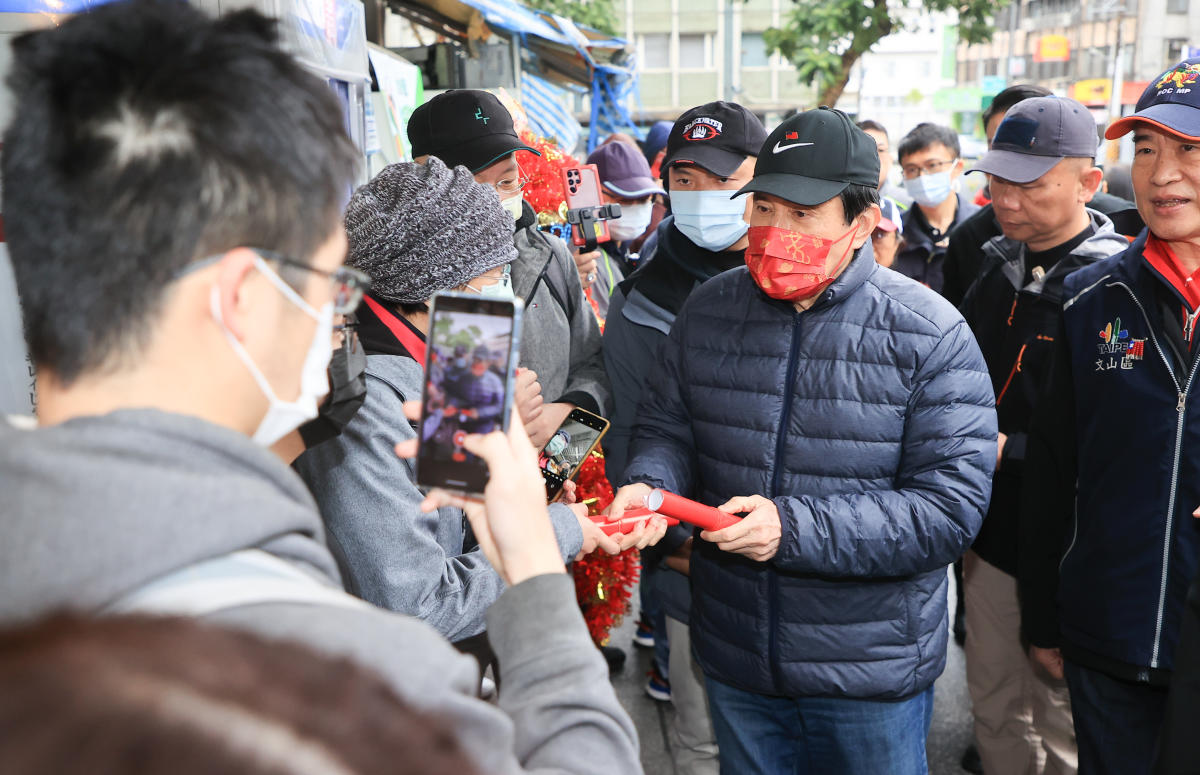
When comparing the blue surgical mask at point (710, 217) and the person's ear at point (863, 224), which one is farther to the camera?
the blue surgical mask at point (710, 217)

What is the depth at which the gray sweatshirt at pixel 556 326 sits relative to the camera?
323 cm

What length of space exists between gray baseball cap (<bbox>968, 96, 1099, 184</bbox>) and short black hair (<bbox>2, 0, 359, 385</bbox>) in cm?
327

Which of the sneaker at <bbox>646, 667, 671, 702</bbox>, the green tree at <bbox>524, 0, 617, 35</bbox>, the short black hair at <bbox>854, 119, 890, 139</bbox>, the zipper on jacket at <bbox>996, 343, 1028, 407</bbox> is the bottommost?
the sneaker at <bbox>646, 667, 671, 702</bbox>

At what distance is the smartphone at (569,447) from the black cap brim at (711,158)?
119 cm

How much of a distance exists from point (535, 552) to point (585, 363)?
231 cm

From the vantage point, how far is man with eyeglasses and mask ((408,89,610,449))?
3.25 meters

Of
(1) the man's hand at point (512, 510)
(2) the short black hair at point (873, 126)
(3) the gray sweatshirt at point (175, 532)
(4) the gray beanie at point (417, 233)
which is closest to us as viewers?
(3) the gray sweatshirt at point (175, 532)

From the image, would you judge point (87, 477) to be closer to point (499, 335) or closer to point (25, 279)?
point (25, 279)

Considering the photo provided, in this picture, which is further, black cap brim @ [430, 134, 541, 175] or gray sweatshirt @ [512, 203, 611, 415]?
black cap brim @ [430, 134, 541, 175]

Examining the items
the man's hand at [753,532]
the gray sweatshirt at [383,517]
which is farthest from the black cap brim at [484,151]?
the man's hand at [753,532]

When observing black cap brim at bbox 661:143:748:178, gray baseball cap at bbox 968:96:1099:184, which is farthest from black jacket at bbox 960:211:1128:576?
black cap brim at bbox 661:143:748:178

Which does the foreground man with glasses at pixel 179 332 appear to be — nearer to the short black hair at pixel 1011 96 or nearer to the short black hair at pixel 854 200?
the short black hair at pixel 854 200

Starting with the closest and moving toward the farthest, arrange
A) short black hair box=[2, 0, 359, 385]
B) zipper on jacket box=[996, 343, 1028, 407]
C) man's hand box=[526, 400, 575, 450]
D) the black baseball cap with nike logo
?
short black hair box=[2, 0, 359, 385]
the black baseball cap with nike logo
man's hand box=[526, 400, 575, 450]
zipper on jacket box=[996, 343, 1028, 407]

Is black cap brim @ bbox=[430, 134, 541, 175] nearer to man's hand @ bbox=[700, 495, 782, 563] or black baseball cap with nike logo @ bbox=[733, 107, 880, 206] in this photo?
black baseball cap with nike logo @ bbox=[733, 107, 880, 206]
